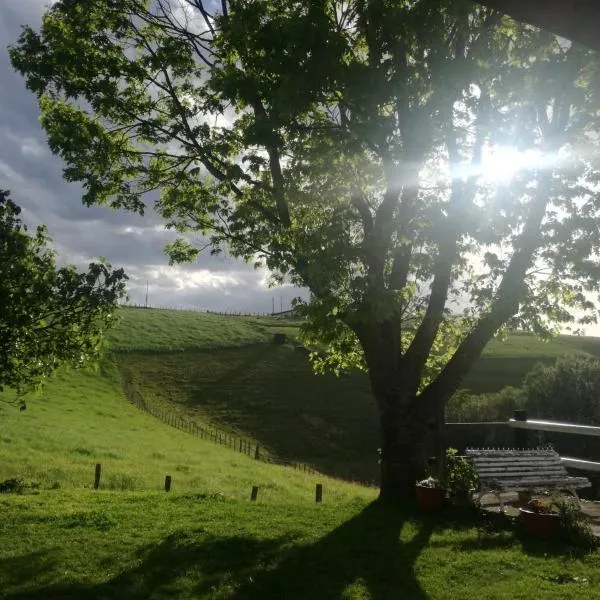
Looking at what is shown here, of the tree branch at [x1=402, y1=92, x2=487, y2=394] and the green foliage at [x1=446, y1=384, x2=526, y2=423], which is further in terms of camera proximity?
the green foliage at [x1=446, y1=384, x2=526, y2=423]

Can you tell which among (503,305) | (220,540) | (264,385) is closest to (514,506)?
(503,305)

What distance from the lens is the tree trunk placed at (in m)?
13.5

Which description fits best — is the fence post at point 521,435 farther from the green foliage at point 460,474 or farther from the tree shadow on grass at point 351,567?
the tree shadow on grass at point 351,567

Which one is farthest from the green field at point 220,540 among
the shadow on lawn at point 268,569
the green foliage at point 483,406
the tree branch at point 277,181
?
the green foliage at point 483,406

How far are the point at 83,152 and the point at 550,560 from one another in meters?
13.7

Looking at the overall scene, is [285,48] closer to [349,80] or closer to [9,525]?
[349,80]

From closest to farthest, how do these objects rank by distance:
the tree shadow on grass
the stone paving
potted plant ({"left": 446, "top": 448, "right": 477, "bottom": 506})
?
the tree shadow on grass → the stone paving → potted plant ({"left": 446, "top": 448, "right": 477, "bottom": 506})

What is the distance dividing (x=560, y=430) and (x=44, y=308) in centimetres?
1507

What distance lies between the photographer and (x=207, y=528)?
38.5 ft

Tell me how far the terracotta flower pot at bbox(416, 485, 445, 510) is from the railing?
2629 mm

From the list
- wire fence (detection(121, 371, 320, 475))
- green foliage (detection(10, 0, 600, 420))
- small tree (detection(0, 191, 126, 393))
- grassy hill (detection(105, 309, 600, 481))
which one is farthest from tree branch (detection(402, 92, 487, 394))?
grassy hill (detection(105, 309, 600, 481))

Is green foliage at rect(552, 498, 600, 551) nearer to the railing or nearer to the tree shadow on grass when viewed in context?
the railing

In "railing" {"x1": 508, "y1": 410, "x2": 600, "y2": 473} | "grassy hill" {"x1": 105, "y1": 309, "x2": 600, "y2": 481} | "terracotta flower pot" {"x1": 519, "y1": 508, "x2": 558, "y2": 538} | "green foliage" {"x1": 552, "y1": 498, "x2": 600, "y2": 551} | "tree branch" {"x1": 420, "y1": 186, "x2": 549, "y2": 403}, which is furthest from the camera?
"grassy hill" {"x1": 105, "y1": 309, "x2": 600, "y2": 481}

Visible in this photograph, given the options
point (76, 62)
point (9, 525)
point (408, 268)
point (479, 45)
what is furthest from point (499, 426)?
point (76, 62)
